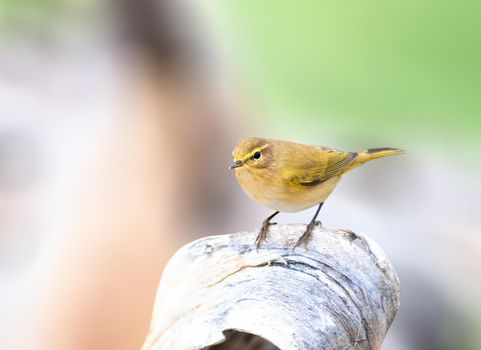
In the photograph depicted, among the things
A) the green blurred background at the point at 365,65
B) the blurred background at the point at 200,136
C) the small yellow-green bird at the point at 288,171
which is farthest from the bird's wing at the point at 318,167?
the green blurred background at the point at 365,65

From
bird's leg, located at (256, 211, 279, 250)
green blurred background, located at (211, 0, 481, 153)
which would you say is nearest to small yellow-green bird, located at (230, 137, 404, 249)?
bird's leg, located at (256, 211, 279, 250)

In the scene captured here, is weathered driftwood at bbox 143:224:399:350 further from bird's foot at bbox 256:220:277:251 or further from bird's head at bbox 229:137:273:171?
bird's head at bbox 229:137:273:171

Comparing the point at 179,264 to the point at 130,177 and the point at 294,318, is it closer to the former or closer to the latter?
the point at 294,318

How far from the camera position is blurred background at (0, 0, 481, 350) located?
210 cm

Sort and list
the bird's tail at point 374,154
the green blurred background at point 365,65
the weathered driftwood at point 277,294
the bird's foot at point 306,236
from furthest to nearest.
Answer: the green blurred background at point 365,65
the bird's tail at point 374,154
the bird's foot at point 306,236
the weathered driftwood at point 277,294

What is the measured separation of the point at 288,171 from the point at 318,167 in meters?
0.07

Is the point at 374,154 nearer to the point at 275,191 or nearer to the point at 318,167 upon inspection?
the point at 318,167

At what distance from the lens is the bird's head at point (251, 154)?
1.21 metres

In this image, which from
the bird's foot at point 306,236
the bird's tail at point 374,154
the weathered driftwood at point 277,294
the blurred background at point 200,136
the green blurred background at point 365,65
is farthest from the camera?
the green blurred background at point 365,65

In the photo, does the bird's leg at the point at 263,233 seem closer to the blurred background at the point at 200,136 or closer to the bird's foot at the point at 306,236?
the bird's foot at the point at 306,236

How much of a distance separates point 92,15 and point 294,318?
66.8 inches

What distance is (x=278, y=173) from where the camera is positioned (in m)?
1.24

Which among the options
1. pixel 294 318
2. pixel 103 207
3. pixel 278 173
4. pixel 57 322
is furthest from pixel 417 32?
pixel 294 318

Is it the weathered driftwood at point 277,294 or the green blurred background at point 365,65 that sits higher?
the green blurred background at point 365,65
